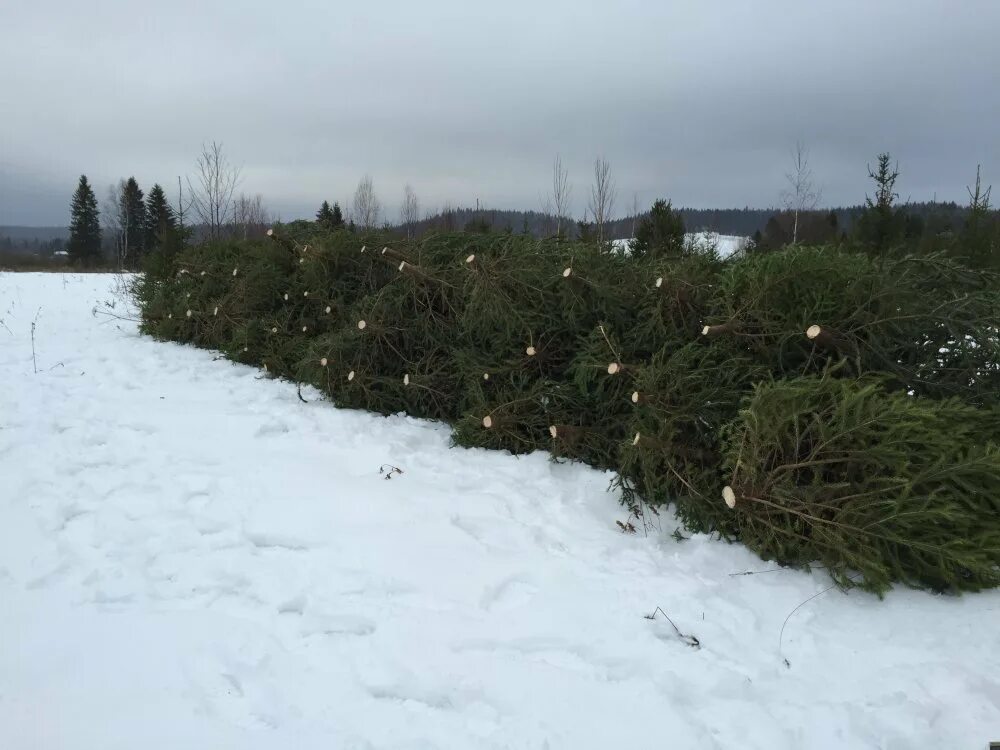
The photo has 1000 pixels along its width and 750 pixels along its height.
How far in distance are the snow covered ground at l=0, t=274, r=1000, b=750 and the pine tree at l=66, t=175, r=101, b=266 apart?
175 ft

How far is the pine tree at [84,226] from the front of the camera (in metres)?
46.8

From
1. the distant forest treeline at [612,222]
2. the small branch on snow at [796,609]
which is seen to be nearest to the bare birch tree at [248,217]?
the distant forest treeline at [612,222]

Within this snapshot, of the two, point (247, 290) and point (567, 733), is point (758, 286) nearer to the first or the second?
point (567, 733)

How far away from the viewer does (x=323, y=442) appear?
192 inches

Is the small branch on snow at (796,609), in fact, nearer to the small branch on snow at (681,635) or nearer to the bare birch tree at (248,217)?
the small branch on snow at (681,635)

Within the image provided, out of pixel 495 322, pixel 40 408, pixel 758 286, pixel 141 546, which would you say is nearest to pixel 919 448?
pixel 758 286

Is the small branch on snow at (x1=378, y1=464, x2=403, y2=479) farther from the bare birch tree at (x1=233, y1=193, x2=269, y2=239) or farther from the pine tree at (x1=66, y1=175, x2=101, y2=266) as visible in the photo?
the pine tree at (x1=66, y1=175, x2=101, y2=266)

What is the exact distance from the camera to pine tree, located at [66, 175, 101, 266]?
46.8 m

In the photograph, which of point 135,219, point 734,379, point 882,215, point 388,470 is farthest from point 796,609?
point 135,219

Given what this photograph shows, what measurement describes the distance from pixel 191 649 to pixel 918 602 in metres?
3.23

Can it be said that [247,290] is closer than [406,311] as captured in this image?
No

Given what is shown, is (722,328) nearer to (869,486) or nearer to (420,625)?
(869,486)

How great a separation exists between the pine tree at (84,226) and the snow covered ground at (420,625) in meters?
53.3

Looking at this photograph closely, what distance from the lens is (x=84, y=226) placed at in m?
46.9
